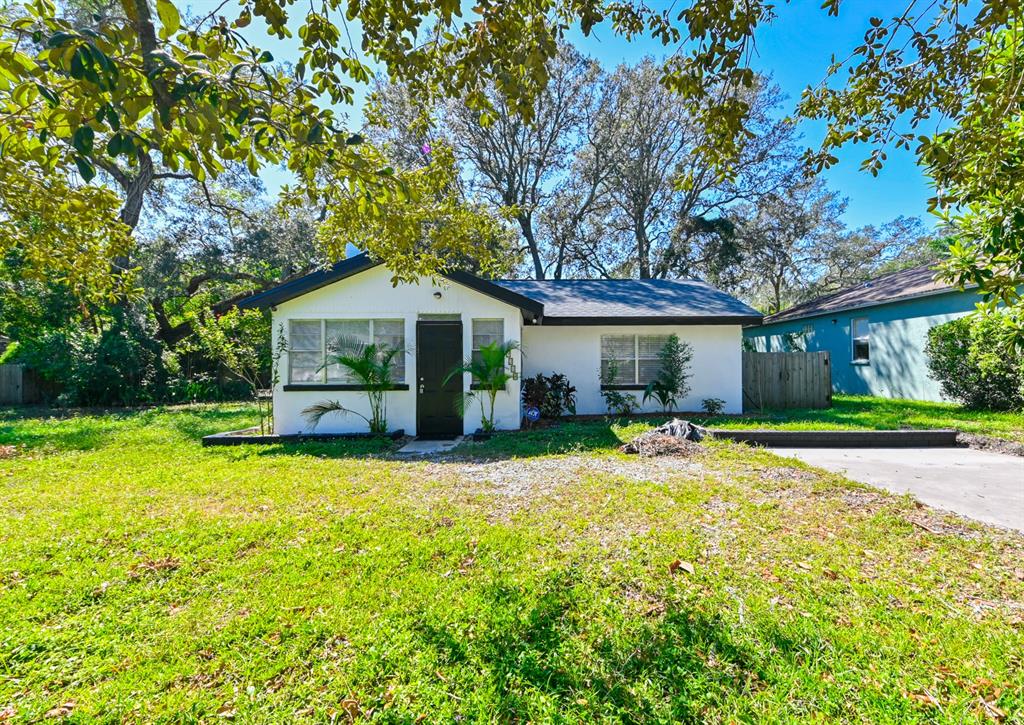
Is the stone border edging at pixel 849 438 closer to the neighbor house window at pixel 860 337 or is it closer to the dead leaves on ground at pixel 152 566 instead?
the dead leaves on ground at pixel 152 566

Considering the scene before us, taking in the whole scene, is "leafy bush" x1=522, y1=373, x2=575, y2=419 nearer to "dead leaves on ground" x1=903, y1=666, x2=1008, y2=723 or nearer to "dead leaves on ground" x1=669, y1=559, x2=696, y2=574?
"dead leaves on ground" x1=669, y1=559, x2=696, y2=574

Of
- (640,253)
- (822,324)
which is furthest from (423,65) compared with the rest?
(640,253)

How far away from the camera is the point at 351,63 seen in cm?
330

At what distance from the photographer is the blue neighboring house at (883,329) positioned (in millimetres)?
12023

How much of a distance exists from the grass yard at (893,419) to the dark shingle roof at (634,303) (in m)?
2.54

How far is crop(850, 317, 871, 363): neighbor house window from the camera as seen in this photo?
564 inches

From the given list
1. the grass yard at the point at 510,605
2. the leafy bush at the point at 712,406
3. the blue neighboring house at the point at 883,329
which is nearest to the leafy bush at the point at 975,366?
the blue neighboring house at the point at 883,329

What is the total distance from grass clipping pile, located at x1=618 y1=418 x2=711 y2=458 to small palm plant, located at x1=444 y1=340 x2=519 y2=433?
2.81 meters

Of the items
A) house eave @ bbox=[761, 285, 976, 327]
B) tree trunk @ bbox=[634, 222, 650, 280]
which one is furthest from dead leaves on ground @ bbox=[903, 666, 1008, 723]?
tree trunk @ bbox=[634, 222, 650, 280]

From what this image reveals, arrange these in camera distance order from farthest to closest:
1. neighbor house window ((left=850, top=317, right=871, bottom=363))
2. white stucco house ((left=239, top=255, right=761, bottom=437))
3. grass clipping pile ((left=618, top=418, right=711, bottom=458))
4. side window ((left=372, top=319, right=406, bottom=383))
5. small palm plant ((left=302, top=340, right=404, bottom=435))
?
neighbor house window ((left=850, top=317, right=871, bottom=363))
side window ((left=372, top=319, right=406, bottom=383))
white stucco house ((left=239, top=255, right=761, bottom=437))
small palm plant ((left=302, top=340, right=404, bottom=435))
grass clipping pile ((left=618, top=418, right=711, bottom=458))

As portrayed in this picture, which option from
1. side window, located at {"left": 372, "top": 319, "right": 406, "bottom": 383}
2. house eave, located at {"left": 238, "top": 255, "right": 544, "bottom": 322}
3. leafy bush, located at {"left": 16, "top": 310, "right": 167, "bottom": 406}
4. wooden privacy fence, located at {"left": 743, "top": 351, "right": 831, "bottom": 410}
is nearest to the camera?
house eave, located at {"left": 238, "top": 255, "right": 544, "bottom": 322}

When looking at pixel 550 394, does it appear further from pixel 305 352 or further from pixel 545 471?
pixel 305 352

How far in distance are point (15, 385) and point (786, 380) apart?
80.9 feet

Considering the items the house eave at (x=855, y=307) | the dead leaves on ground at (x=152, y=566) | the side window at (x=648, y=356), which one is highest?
the house eave at (x=855, y=307)
